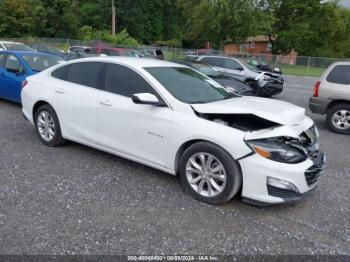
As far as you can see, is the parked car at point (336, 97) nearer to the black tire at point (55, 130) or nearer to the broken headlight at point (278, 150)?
the broken headlight at point (278, 150)

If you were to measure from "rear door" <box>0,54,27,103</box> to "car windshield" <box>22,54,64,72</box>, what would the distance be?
8.6 inches

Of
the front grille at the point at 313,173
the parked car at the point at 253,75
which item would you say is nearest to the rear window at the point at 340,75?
the parked car at the point at 253,75

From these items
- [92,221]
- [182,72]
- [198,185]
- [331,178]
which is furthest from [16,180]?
[331,178]

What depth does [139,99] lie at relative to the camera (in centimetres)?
400

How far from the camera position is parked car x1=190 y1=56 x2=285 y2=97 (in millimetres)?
12844

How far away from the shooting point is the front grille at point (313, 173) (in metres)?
3.61

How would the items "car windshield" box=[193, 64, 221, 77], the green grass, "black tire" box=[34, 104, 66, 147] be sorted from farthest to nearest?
the green grass < "car windshield" box=[193, 64, 221, 77] < "black tire" box=[34, 104, 66, 147]

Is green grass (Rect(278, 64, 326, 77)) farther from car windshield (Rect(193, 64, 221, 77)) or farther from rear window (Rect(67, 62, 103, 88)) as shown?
rear window (Rect(67, 62, 103, 88))

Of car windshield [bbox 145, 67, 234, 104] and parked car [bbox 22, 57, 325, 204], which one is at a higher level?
car windshield [bbox 145, 67, 234, 104]

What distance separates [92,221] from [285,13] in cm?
4908

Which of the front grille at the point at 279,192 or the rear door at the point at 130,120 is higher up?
the rear door at the point at 130,120

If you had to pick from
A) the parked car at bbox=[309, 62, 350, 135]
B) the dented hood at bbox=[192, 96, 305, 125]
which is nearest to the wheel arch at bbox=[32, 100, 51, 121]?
the dented hood at bbox=[192, 96, 305, 125]

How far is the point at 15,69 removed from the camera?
308 inches

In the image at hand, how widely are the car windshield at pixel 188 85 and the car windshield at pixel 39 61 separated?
14.6 feet
